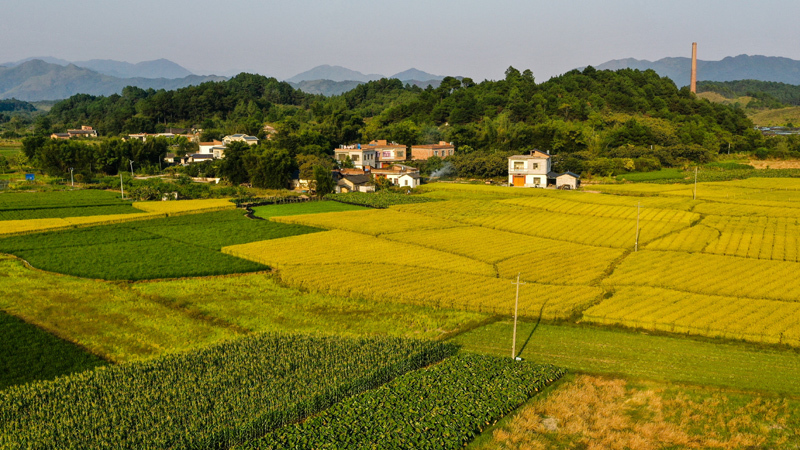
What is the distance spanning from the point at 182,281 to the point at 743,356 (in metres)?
25.6

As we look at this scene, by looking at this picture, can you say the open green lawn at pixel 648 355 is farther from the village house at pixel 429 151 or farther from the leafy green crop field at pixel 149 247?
the village house at pixel 429 151

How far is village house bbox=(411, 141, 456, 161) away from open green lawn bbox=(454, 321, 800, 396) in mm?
71161

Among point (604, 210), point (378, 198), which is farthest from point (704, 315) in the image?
point (378, 198)

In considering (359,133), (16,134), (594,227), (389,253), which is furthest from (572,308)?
(16,134)

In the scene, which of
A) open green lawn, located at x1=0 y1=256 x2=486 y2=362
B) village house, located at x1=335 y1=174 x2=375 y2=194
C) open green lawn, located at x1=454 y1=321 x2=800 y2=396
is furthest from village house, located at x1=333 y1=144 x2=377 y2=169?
open green lawn, located at x1=454 y1=321 x2=800 y2=396

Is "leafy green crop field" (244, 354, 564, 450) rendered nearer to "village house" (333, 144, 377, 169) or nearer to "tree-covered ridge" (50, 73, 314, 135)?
"village house" (333, 144, 377, 169)

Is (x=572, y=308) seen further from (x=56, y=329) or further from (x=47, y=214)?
(x=47, y=214)

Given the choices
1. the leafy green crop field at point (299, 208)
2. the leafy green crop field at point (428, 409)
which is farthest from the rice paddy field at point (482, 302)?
the leafy green crop field at point (299, 208)

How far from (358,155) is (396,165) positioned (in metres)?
11.5

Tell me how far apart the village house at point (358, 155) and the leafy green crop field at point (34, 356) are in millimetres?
66984

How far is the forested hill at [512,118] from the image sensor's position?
9281 cm

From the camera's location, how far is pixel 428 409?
17.5m

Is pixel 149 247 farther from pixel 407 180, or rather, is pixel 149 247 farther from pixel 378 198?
pixel 407 180

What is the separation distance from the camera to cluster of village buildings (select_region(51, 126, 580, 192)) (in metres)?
70.8
